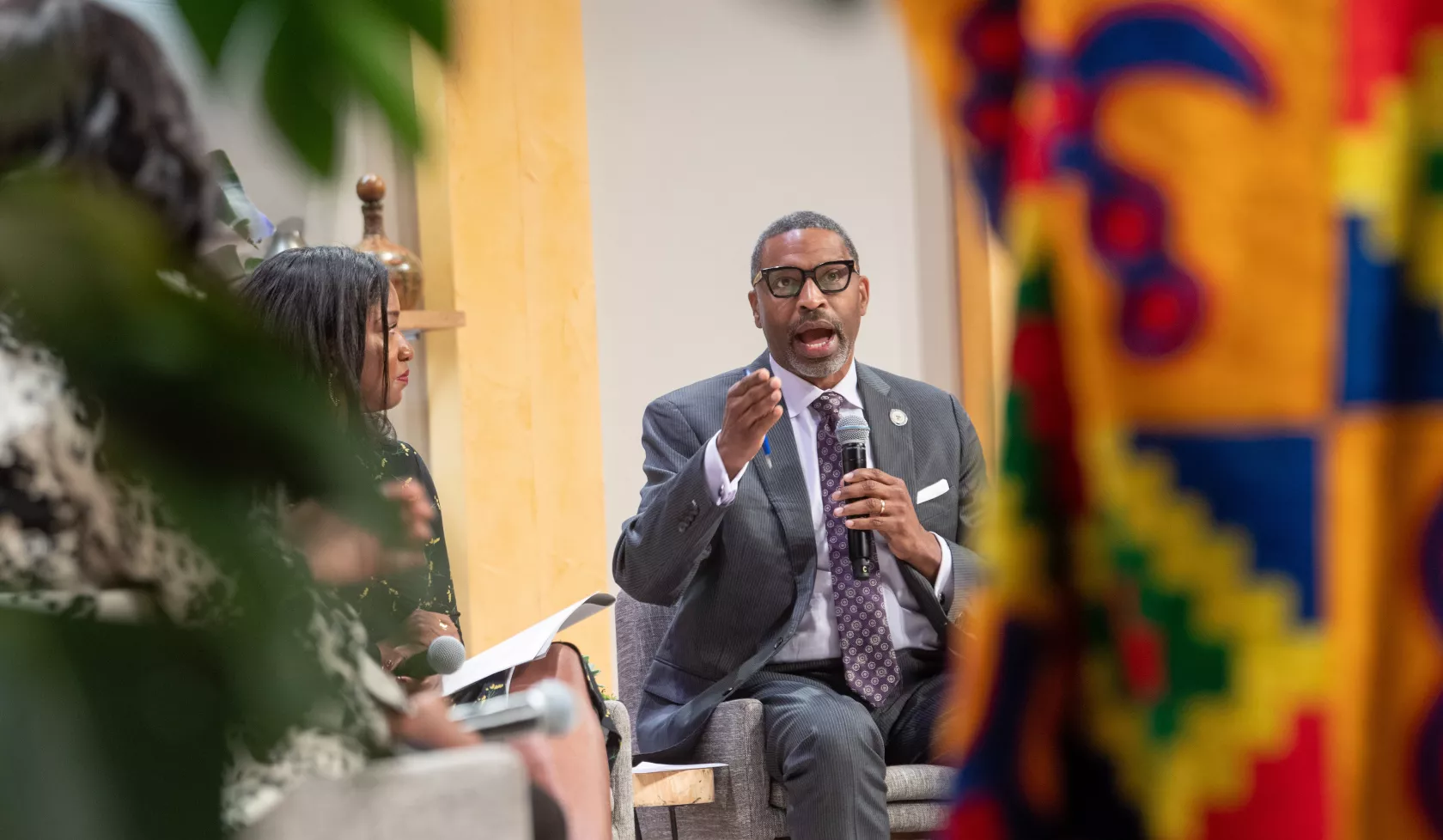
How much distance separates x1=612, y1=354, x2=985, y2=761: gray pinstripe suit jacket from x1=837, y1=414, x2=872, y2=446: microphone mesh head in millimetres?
212

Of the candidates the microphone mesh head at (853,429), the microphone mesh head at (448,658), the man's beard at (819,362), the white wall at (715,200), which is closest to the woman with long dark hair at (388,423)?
the microphone mesh head at (448,658)

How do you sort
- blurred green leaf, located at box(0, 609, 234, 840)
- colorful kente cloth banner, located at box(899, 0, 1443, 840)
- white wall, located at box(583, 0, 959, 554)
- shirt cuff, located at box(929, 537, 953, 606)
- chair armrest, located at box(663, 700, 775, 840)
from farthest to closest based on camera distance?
white wall, located at box(583, 0, 959, 554), shirt cuff, located at box(929, 537, 953, 606), chair armrest, located at box(663, 700, 775, 840), colorful kente cloth banner, located at box(899, 0, 1443, 840), blurred green leaf, located at box(0, 609, 234, 840)

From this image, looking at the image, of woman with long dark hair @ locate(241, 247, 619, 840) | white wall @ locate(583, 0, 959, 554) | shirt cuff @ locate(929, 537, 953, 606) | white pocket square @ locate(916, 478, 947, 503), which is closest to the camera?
woman with long dark hair @ locate(241, 247, 619, 840)

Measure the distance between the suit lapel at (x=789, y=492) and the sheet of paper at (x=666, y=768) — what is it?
416mm

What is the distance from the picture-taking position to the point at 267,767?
205 mm

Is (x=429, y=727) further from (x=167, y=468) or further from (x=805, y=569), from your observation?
(x=805, y=569)

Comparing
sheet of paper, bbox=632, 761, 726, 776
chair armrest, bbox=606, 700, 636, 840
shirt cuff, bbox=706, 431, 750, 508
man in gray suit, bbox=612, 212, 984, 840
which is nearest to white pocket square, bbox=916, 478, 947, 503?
man in gray suit, bbox=612, 212, 984, 840

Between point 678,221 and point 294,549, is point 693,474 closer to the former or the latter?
point 678,221

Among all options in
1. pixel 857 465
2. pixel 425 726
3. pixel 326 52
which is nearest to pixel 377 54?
pixel 326 52

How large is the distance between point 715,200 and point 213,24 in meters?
4.27

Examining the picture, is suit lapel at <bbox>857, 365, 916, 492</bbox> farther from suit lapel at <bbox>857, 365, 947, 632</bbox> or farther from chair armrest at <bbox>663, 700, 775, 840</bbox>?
chair armrest at <bbox>663, 700, 775, 840</bbox>

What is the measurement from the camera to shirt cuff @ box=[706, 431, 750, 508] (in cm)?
277

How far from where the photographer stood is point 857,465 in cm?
271

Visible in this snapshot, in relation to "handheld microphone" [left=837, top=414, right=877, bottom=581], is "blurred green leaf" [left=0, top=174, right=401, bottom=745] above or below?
above
